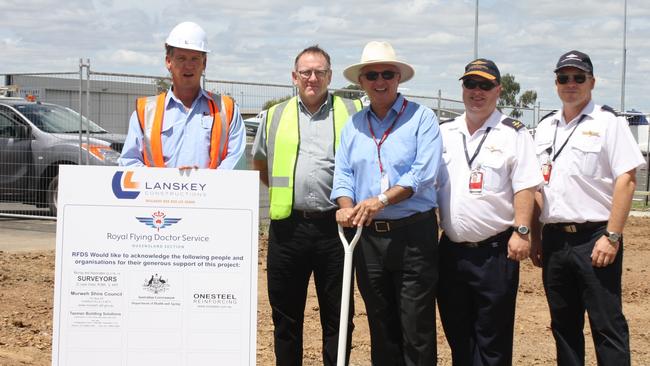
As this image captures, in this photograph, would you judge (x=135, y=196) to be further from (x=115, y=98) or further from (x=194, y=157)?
(x=115, y=98)

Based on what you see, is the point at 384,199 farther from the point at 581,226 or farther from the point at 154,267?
the point at 154,267

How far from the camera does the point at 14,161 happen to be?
1406 centimetres

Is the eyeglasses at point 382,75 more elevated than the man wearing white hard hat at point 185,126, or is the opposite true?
the eyeglasses at point 382,75


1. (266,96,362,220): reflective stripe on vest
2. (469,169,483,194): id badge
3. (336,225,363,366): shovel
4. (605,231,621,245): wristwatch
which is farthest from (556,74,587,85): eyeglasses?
(336,225,363,366): shovel

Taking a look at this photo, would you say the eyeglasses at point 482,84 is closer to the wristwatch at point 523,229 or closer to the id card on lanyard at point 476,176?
the id card on lanyard at point 476,176

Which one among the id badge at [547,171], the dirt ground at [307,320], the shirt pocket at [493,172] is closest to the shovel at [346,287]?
the shirt pocket at [493,172]

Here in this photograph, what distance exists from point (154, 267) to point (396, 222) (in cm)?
139

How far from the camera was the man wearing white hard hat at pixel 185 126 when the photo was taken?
529 centimetres

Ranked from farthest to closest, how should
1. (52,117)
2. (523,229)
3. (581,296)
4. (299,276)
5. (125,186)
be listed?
1. (52,117)
2. (299,276)
3. (581,296)
4. (523,229)
5. (125,186)

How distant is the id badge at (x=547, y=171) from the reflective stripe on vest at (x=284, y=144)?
1232mm

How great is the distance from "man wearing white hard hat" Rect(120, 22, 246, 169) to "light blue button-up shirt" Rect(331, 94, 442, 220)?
2.10 ft

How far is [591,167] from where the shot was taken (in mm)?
5383

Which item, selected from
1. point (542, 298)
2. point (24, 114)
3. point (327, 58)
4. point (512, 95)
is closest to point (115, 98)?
point (24, 114)

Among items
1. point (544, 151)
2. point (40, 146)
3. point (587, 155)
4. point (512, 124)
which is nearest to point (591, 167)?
point (587, 155)
